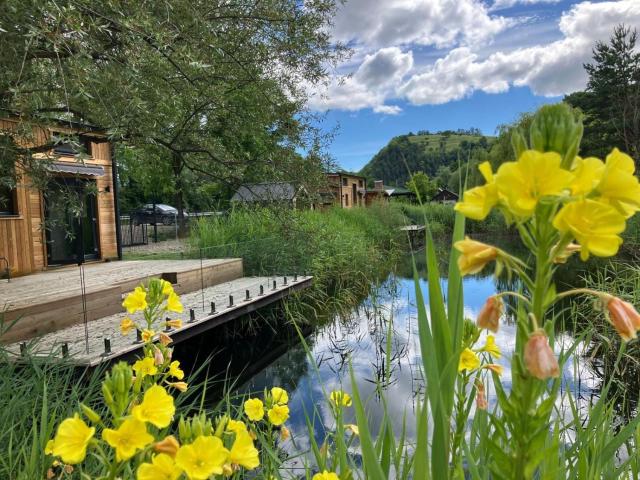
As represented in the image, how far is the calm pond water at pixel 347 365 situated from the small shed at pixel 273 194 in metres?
2.38

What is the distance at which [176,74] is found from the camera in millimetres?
5785

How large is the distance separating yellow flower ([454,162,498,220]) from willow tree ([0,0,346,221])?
2.83 meters

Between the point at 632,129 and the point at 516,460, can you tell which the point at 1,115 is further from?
the point at 632,129

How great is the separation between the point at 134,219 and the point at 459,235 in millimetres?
18706

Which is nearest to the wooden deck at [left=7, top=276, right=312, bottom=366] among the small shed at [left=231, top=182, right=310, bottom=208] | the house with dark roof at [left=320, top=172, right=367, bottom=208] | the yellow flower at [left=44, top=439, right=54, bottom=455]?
the small shed at [left=231, top=182, right=310, bottom=208]

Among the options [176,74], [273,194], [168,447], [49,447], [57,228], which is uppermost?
[176,74]

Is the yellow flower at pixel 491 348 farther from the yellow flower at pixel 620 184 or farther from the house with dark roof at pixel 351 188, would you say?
the house with dark roof at pixel 351 188

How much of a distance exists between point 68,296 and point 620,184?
20.9 feet

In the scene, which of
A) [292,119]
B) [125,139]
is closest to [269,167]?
[292,119]

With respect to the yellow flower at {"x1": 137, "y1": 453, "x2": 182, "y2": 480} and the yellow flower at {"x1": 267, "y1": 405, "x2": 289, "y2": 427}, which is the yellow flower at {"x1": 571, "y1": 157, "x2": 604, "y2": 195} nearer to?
the yellow flower at {"x1": 137, "y1": 453, "x2": 182, "y2": 480}

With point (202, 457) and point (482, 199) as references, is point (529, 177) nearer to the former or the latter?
point (482, 199)

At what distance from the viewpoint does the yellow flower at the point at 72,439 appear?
777 millimetres

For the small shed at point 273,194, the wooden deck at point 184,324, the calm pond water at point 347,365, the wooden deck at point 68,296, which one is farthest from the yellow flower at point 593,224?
the small shed at point 273,194

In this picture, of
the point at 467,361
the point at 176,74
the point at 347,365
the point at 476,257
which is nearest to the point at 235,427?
the point at 467,361
